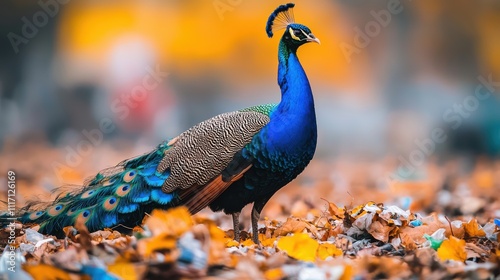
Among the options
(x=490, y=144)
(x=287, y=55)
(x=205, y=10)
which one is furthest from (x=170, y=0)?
(x=287, y=55)

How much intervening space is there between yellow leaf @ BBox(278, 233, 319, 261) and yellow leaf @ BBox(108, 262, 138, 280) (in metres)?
0.67

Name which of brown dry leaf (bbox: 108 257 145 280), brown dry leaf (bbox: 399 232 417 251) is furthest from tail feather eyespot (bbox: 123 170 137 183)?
brown dry leaf (bbox: 108 257 145 280)

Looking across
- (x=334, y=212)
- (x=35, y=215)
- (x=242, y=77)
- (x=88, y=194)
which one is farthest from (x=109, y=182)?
(x=242, y=77)

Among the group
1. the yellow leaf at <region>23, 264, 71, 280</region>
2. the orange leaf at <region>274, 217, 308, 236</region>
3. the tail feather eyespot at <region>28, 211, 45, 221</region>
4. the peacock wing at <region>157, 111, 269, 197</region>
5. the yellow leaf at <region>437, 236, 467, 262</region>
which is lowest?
the orange leaf at <region>274, 217, 308, 236</region>

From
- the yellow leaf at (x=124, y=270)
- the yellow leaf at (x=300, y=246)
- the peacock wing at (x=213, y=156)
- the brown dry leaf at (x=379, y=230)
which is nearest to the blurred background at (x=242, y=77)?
the peacock wing at (x=213, y=156)

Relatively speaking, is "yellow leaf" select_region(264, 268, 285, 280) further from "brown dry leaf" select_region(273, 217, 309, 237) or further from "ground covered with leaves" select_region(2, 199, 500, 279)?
"brown dry leaf" select_region(273, 217, 309, 237)

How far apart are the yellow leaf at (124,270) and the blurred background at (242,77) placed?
19.6ft

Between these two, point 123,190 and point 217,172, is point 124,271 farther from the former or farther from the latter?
point 123,190

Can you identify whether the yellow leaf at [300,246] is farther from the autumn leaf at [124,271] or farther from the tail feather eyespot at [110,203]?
the tail feather eyespot at [110,203]

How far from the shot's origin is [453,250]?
2750 mm

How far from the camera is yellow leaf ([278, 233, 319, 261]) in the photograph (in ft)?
8.90

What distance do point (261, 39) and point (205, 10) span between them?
2.49 ft

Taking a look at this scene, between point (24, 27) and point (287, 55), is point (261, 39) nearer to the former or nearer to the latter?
point (24, 27)

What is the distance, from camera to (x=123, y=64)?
8820 mm
